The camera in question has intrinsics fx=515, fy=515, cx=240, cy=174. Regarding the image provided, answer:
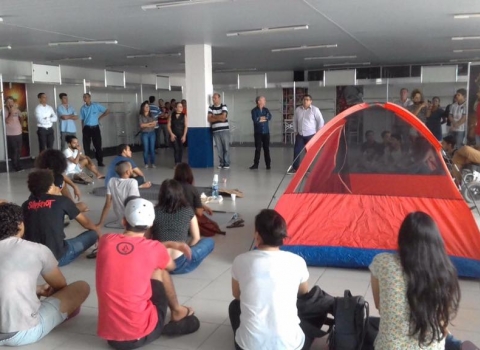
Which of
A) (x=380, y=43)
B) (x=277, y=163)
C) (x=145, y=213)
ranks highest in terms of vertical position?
(x=380, y=43)

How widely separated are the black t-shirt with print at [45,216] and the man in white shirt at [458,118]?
668 centimetres

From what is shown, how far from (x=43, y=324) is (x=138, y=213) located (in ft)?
2.78

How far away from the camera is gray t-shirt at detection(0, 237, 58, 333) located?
2.70 m

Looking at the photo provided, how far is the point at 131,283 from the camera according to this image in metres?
2.64

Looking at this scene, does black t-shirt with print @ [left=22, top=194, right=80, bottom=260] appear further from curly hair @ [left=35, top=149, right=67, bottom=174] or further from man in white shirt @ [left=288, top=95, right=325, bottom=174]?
man in white shirt @ [left=288, top=95, right=325, bottom=174]

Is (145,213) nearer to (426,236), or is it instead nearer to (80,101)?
(426,236)

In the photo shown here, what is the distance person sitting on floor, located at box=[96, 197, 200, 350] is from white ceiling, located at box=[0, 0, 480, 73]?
4.18 meters

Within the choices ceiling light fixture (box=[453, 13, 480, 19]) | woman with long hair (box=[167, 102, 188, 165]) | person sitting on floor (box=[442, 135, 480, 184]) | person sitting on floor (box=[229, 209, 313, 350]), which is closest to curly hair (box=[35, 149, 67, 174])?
person sitting on floor (box=[229, 209, 313, 350])

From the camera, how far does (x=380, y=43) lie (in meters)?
10.4

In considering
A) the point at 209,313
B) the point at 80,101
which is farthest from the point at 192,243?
the point at 80,101

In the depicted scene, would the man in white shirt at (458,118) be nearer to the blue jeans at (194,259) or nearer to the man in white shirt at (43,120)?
the blue jeans at (194,259)

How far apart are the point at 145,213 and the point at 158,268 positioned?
315 millimetres

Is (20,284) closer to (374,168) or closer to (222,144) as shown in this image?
(374,168)

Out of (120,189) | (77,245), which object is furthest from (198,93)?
(77,245)
